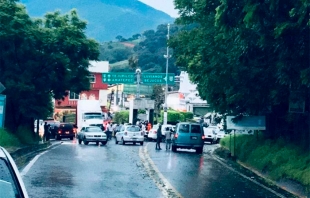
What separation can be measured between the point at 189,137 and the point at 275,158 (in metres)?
15.1

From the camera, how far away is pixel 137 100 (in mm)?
73188

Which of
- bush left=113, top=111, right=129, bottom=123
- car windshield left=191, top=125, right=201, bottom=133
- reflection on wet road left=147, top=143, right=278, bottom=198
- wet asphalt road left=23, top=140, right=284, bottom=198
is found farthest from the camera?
bush left=113, top=111, right=129, bottom=123

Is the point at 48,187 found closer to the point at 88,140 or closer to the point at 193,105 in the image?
the point at 88,140

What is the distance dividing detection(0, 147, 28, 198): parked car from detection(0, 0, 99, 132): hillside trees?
3153 centimetres

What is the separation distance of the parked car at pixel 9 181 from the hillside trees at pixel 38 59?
31.5 meters

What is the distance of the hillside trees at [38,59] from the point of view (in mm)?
38781

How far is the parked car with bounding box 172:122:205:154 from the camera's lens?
129 feet

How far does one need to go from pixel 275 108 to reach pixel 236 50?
8565 mm

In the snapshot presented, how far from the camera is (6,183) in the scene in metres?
6.89

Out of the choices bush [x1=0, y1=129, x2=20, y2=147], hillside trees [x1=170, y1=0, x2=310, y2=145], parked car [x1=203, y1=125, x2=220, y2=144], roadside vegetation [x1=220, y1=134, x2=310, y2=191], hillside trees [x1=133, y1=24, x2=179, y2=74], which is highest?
hillside trees [x1=133, y1=24, x2=179, y2=74]

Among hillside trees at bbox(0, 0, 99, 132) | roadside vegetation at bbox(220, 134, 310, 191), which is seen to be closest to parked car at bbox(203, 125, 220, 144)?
hillside trees at bbox(0, 0, 99, 132)

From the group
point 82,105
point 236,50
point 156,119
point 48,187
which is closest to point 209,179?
point 236,50

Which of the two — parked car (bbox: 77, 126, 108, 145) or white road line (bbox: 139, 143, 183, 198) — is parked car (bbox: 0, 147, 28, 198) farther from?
parked car (bbox: 77, 126, 108, 145)

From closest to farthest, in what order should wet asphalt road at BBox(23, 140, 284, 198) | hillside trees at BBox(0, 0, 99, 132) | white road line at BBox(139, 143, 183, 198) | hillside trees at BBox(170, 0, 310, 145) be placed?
hillside trees at BBox(170, 0, 310, 145), wet asphalt road at BBox(23, 140, 284, 198), white road line at BBox(139, 143, 183, 198), hillside trees at BBox(0, 0, 99, 132)
